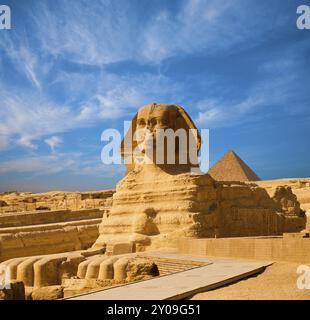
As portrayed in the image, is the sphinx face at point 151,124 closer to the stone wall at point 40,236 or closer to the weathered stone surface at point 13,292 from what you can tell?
the stone wall at point 40,236

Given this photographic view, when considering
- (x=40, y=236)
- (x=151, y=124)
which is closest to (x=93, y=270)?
(x=151, y=124)

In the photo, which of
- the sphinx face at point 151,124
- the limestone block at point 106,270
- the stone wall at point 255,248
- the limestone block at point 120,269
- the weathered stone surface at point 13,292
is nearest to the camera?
the weathered stone surface at point 13,292

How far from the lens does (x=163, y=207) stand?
15484mm

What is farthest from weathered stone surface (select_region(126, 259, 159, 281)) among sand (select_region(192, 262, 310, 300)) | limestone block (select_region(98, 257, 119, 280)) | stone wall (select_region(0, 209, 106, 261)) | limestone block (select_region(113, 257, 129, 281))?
stone wall (select_region(0, 209, 106, 261))

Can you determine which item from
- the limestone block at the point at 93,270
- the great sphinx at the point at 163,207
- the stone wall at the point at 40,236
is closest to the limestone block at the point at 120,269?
the limestone block at the point at 93,270

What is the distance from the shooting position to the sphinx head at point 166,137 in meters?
16.8

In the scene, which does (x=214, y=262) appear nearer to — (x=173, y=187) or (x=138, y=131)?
(x=173, y=187)

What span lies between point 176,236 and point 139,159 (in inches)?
190

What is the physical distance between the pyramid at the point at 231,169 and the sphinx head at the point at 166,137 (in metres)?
15.9

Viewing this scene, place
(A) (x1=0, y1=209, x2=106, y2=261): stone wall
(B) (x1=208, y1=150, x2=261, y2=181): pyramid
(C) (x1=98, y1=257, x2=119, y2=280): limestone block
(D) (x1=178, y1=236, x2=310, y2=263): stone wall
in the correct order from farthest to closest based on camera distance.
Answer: (B) (x1=208, y1=150, x2=261, y2=181): pyramid, (A) (x1=0, y1=209, x2=106, y2=261): stone wall, (C) (x1=98, y1=257, x2=119, y2=280): limestone block, (D) (x1=178, y1=236, x2=310, y2=263): stone wall

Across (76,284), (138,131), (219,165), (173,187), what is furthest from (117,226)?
(219,165)

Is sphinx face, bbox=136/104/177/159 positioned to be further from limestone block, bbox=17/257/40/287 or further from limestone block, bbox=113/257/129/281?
limestone block, bbox=17/257/40/287

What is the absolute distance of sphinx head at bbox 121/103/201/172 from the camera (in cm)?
1683

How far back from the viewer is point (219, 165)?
34.6m
